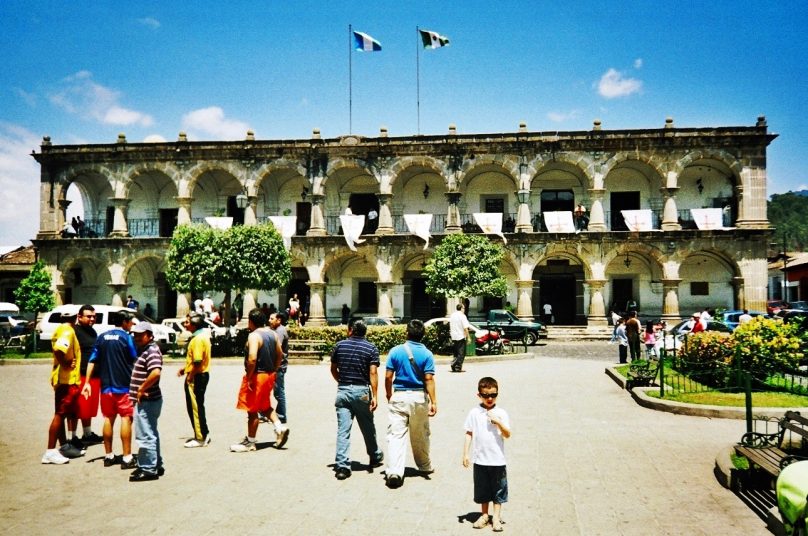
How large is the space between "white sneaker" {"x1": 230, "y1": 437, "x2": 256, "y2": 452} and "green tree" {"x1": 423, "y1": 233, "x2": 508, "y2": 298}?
13734 millimetres

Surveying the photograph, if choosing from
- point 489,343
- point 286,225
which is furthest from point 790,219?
point 489,343

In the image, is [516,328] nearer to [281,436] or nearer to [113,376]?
[281,436]

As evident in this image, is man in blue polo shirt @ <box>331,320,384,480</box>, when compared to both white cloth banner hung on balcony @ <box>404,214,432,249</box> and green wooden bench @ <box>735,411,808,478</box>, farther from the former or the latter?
white cloth banner hung on balcony @ <box>404,214,432,249</box>

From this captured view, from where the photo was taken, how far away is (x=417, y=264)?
93.2 ft

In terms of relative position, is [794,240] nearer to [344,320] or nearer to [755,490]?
[344,320]

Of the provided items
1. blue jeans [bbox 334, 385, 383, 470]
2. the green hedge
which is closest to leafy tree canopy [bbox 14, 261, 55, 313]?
the green hedge

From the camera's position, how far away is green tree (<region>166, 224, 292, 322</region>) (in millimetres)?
19453

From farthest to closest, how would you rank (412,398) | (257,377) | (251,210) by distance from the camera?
(251,210)
(257,377)
(412,398)

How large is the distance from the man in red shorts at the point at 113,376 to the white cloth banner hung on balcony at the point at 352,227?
19.3m

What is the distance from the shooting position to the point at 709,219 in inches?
982

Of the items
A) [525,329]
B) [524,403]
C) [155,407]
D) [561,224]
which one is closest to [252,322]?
[155,407]

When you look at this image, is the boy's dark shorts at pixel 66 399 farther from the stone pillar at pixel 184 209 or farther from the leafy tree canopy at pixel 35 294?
the stone pillar at pixel 184 209

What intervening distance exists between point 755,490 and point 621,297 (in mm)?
23326

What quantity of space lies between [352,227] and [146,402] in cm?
2024
